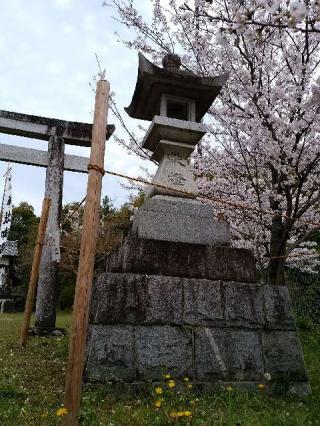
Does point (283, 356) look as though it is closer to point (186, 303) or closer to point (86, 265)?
point (186, 303)


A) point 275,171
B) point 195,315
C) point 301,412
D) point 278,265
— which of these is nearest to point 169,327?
point 195,315

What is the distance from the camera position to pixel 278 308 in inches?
164

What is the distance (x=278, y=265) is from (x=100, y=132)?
510 cm

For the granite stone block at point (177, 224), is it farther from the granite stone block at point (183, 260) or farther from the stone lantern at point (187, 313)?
the granite stone block at point (183, 260)

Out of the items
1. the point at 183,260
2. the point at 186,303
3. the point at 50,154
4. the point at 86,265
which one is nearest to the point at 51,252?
the point at 50,154

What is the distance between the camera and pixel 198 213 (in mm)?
4660

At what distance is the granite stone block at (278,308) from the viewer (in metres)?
4.09

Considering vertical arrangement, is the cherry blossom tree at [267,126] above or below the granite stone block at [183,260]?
above

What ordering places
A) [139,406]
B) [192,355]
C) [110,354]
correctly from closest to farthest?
[139,406]
[110,354]
[192,355]

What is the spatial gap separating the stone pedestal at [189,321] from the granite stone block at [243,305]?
1 cm

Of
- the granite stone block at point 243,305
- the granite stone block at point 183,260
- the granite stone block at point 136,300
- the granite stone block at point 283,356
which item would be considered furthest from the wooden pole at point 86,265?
the granite stone block at point 283,356

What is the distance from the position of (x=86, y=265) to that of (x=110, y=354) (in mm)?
1408

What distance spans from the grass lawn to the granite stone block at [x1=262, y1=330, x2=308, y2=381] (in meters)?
0.23

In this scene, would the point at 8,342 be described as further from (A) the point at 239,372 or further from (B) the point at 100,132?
(B) the point at 100,132
